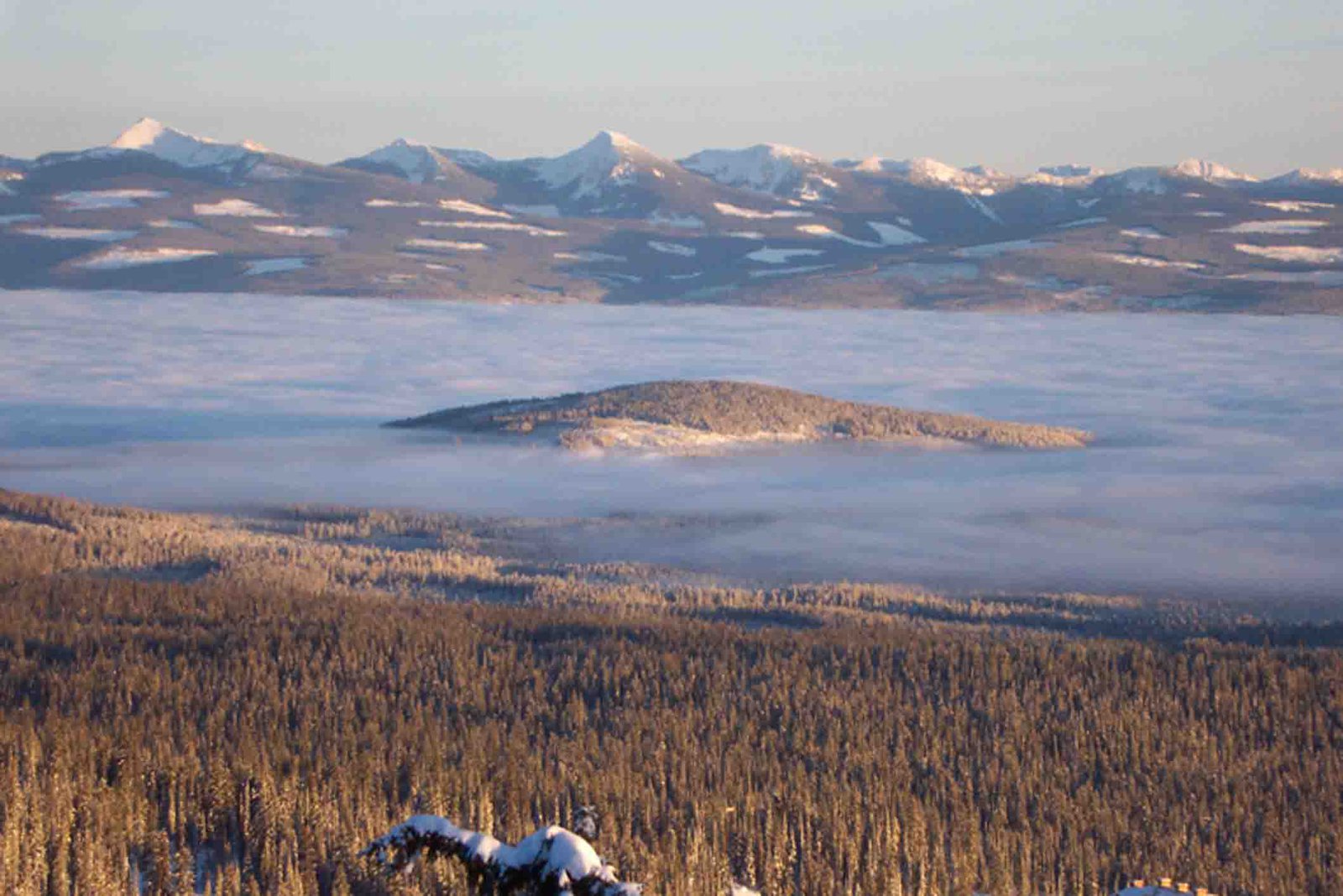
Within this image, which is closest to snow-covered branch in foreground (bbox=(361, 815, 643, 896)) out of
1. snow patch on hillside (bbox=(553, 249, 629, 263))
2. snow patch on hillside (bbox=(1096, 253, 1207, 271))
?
snow patch on hillside (bbox=(1096, 253, 1207, 271))

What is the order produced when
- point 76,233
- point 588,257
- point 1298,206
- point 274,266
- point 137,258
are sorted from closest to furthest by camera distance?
point 137,258 < point 274,266 < point 76,233 < point 588,257 < point 1298,206

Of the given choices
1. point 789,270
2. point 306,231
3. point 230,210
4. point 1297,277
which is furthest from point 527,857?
point 230,210

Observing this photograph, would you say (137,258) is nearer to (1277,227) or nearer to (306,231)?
(306,231)

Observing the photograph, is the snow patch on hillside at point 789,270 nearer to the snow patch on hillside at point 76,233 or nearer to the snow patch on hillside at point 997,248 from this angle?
the snow patch on hillside at point 997,248

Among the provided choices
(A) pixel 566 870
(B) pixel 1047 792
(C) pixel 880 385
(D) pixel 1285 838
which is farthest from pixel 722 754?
(C) pixel 880 385

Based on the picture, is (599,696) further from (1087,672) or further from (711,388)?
(711,388)

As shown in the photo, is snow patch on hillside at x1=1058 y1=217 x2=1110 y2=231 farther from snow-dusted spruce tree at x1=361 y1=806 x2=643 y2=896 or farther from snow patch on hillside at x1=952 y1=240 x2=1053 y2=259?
snow-dusted spruce tree at x1=361 y1=806 x2=643 y2=896
